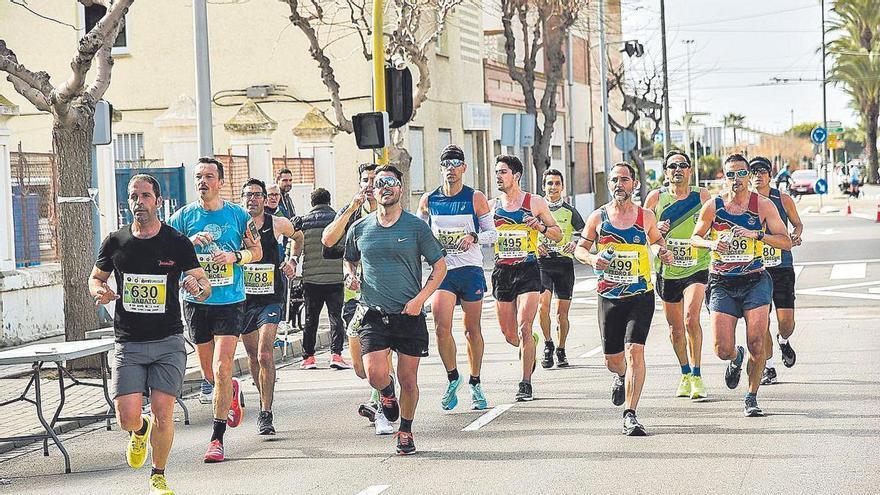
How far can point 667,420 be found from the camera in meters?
10.4

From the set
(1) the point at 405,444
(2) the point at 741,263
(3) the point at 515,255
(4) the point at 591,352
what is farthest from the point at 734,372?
(4) the point at 591,352

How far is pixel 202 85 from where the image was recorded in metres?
16.0

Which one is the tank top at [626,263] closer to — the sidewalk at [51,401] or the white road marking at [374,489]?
the white road marking at [374,489]

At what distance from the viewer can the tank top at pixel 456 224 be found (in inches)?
444

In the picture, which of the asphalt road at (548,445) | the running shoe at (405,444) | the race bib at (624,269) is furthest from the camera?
the race bib at (624,269)

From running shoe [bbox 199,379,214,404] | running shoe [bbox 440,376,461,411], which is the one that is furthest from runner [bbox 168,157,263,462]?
running shoe [bbox 199,379,214,404]

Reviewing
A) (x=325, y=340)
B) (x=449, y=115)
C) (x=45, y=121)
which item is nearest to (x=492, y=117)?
(x=449, y=115)

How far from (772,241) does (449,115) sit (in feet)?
82.0

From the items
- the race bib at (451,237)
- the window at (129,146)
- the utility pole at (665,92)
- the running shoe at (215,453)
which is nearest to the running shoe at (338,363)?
the race bib at (451,237)

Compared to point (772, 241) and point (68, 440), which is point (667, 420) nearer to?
point (772, 241)

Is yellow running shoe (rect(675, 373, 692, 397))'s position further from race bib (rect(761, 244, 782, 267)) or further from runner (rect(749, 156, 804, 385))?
race bib (rect(761, 244, 782, 267))

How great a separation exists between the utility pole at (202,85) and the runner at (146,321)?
7542 mm

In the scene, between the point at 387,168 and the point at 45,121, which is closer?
the point at 387,168

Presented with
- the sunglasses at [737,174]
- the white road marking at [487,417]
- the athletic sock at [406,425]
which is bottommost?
the white road marking at [487,417]
